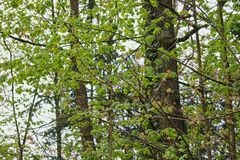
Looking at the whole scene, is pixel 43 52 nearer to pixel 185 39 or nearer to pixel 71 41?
pixel 71 41

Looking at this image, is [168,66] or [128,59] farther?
[168,66]

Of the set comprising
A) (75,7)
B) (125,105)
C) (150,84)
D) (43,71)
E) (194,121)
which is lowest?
(194,121)

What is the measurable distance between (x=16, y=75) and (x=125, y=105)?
344 centimetres

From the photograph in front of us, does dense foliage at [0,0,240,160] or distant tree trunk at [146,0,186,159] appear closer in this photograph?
dense foliage at [0,0,240,160]

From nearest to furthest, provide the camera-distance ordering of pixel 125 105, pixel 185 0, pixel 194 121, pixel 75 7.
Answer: pixel 194 121 → pixel 185 0 → pixel 125 105 → pixel 75 7

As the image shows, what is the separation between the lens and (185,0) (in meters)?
5.52

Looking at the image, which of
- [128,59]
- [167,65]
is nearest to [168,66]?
[167,65]

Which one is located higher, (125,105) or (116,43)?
(116,43)

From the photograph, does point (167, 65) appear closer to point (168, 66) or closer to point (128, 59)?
point (168, 66)

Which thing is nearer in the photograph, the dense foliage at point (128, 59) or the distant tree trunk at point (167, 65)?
the dense foliage at point (128, 59)

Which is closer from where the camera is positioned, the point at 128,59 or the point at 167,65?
the point at 128,59

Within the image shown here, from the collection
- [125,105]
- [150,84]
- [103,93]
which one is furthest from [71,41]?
[125,105]

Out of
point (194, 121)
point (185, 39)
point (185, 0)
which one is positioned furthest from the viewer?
point (185, 39)

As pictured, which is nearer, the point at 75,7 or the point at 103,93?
the point at 103,93
